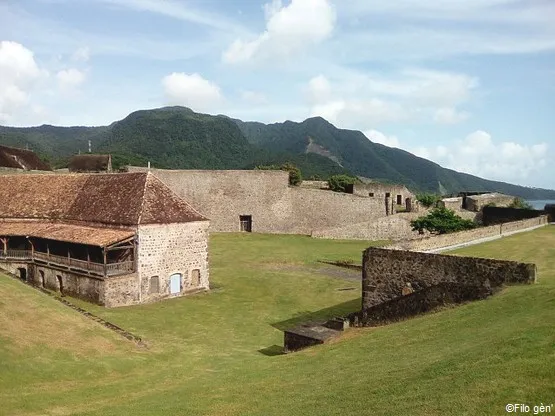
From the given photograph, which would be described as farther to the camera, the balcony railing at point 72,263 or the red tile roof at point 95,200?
the red tile roof at point 95,200

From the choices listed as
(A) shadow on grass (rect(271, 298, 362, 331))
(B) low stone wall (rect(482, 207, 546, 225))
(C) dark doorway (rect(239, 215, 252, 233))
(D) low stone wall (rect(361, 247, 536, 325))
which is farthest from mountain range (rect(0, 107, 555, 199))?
(D) low stone wall (rect(361, 247, 536, 325))

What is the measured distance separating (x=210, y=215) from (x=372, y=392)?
131 ft

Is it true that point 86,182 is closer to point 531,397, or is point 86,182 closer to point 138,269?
point 138,269

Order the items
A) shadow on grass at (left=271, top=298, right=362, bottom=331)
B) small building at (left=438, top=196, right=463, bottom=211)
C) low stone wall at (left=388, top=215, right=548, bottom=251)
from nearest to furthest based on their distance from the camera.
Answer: low stone wall at (left=388, top=215, right=548, bottom=251) → shadow on grass at (left=271, top=298, right=362, bottom=331) → small building at (left=438, top=196, right=463, bottom=211)

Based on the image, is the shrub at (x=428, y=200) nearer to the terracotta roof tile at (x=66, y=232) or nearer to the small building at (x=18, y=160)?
the terracotta roof tile at (x=66, y=232)

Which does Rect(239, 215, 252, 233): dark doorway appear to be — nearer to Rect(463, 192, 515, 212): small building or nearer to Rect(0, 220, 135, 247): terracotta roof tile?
Rect(0, 220, 135, 247): terracotta roof tile

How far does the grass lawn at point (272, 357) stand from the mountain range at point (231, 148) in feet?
235

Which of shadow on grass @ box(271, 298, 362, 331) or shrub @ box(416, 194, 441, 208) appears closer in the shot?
shadow on grass @ box(271, 298, 362, 331)

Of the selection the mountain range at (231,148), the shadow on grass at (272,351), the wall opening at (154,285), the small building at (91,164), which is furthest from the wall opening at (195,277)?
the mountain range at (231,148)

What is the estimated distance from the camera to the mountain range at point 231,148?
11544 centimetres

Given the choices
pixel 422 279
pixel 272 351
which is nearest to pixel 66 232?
pixel 272 351

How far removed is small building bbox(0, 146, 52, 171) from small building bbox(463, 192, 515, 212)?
44.1 m

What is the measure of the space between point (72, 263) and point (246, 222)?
78.3 feet

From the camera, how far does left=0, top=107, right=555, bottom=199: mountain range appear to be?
11544cm
